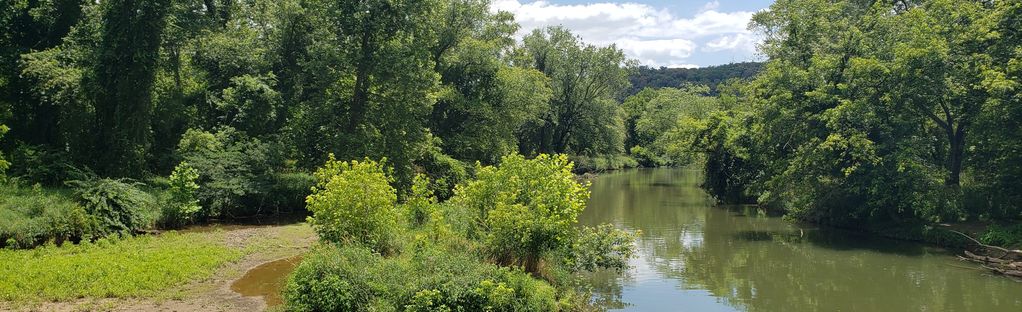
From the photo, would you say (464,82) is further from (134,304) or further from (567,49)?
(134,304)

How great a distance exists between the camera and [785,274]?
821 inches

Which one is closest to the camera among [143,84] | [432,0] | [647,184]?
[143,84]

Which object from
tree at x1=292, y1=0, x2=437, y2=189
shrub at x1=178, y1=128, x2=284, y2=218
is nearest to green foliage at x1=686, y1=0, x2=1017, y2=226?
tree at x1=292, y1=0, x2=437, y2=189

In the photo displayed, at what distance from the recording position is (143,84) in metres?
24.3

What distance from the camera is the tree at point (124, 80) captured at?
23844 millimetres

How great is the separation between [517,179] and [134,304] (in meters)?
8.45

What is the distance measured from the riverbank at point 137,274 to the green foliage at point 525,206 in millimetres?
5137

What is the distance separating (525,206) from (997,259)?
16.0 m

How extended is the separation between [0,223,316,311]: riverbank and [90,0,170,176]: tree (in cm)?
601

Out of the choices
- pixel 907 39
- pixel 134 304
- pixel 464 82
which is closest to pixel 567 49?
pixel 464 82

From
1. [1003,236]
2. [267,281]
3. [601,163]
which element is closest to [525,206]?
[267,281]

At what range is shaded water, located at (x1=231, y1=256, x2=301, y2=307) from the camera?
46.3 feet

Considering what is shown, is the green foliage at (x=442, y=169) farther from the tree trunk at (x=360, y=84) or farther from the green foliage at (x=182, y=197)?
the green foliage at (x=182, y=197)

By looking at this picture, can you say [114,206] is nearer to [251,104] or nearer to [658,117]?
[251,104]
